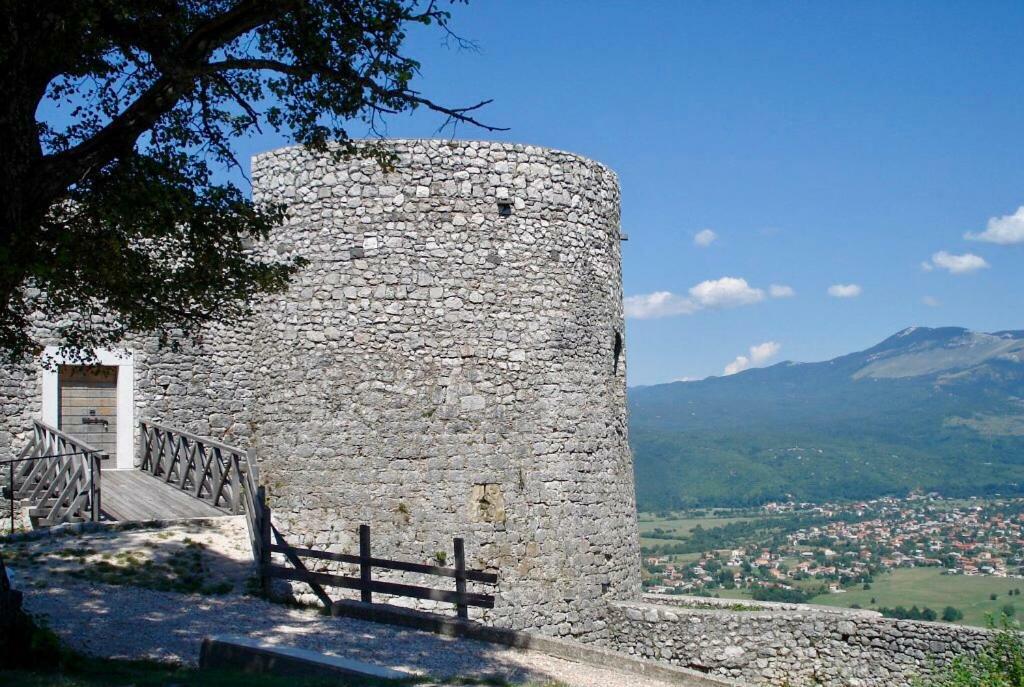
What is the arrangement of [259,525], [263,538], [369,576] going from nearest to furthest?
[369,576] → [263,538] → [259,525]

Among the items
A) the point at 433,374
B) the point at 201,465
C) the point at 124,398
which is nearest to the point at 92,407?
the point at 124,398

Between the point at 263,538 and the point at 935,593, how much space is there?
3505 cm

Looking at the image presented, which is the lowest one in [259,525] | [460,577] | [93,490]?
[460,577]

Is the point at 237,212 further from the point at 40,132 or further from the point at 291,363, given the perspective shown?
the point at 291,363

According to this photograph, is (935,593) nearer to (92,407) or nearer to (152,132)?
(92,407)

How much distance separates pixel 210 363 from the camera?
1905 centimetres

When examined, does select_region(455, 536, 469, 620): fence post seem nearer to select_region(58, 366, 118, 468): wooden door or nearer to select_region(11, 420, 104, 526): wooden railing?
select_region(11, 420, 104, 526): wooden railing

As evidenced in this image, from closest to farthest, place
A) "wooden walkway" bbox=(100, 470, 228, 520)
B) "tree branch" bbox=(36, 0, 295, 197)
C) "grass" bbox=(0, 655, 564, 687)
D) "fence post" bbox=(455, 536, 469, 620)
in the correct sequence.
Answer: "grass" bbox=(0, 655, 564, 687)
"tree branch" bbox=(36, 0, 295, 197)
"fence post" bbox=(455, 536, 469, 620)
"wooden walkway" bbox=(100, 470, 228, 520)

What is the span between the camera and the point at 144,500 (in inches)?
685

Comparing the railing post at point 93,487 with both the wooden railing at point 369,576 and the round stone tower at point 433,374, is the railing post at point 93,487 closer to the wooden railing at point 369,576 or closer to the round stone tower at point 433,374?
the round stone tower at point 433,374

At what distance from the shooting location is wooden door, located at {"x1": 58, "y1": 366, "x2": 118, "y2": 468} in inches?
741

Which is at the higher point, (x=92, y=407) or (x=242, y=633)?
(x=92, y=407)

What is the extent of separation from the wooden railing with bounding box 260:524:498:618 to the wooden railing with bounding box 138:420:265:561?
1.38 m

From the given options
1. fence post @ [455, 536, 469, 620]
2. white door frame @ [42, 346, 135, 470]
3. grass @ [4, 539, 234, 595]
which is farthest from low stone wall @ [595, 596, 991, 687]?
white door frame @ [42, 346, 135, 470]
